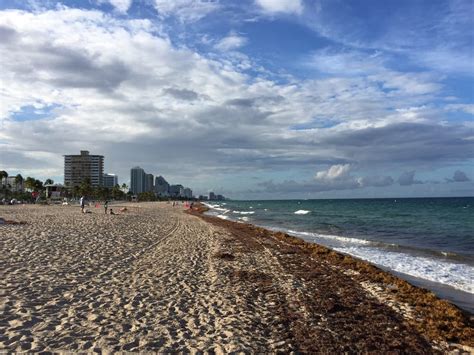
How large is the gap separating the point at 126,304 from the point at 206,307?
1698mm

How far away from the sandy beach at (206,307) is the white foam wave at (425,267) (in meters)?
2.14

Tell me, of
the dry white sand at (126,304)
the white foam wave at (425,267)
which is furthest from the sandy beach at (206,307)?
the white foam wave at (425,267)

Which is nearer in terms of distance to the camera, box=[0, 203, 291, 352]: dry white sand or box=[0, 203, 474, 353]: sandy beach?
box=[0, 203, 291, 352]: dry white sand

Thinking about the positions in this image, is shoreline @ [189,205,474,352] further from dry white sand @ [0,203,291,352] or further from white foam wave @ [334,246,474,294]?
dry white sand @ [0,203,291,352]

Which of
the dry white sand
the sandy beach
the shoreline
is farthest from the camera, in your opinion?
the shoreline

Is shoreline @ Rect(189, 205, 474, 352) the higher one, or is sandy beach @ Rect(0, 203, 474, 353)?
sandy beach @ Rect(0, 203, 474, 353)

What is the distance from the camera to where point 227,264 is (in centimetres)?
1404

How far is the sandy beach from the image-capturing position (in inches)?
253

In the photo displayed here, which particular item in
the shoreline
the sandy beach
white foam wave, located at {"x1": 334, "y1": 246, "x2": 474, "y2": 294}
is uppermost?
the sandy beach

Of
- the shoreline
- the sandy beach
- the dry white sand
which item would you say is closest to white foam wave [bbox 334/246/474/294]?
the shoreline

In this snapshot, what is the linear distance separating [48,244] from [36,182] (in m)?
113

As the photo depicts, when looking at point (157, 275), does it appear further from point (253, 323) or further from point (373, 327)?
point (373, 327)

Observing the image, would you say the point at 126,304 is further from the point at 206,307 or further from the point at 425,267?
the point at 425,267

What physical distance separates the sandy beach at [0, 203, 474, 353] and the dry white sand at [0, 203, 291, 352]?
0.8 inches
